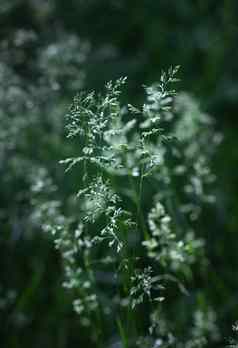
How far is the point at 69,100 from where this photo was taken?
4.15 metres

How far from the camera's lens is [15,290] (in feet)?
10.5

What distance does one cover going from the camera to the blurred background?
3105 mm

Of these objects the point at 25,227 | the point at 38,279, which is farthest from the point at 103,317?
the point at 25,227

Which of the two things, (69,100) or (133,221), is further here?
(69,100)

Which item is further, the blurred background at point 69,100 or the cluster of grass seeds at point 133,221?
the blurred background at point 69,100

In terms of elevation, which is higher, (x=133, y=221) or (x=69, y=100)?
(x=69, y=100)

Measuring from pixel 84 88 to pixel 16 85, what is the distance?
3.54 ft

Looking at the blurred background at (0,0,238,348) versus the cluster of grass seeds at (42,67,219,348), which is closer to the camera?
the cluster of grass seeds at (42,67,219,348)

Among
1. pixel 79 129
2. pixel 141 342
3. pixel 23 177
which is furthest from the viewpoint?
pixel 23 177

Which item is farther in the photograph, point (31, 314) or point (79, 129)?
point (31, 314)

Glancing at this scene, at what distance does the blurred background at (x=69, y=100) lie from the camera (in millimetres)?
3105

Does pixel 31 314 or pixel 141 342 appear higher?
pixel 31 314

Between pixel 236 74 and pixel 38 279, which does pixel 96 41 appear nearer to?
pixel 236 74

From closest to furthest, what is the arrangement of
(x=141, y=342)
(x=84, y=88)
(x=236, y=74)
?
(x=141, y=342), (x=84, y=88), (x=236, y=74)
